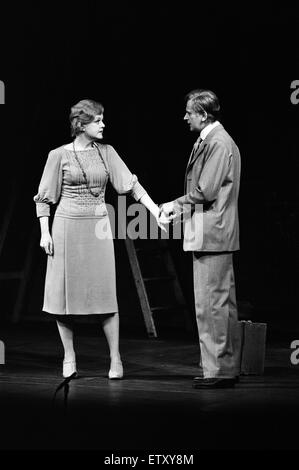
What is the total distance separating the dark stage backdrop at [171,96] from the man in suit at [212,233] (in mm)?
2675

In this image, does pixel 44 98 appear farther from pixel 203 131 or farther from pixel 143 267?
pixel 203 131

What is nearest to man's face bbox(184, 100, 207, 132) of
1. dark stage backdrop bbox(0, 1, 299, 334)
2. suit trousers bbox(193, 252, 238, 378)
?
suit trousers bbox(193, 252, 238, 378)

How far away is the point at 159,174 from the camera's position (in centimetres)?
978

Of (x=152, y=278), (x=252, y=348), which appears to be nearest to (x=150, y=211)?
(x=252, y=348)

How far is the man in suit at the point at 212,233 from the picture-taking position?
6.31m

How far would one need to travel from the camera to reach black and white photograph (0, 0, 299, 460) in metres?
6.34

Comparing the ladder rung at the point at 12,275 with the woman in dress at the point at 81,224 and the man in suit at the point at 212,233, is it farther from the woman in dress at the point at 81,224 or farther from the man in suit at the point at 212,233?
the man in suit at the point at 212,233

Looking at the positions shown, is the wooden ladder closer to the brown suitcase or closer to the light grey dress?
the brown suitcase

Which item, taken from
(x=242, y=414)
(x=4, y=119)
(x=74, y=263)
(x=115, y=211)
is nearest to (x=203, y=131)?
(x=74, y=263)

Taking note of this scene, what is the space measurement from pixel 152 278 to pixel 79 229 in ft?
8.55

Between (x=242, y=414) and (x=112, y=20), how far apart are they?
4.71 metres

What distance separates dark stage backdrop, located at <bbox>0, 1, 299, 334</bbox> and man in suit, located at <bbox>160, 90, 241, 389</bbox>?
8.78 feet

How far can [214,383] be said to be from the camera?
6371mm

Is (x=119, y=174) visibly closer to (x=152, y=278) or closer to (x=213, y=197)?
(x=213, y=197)
